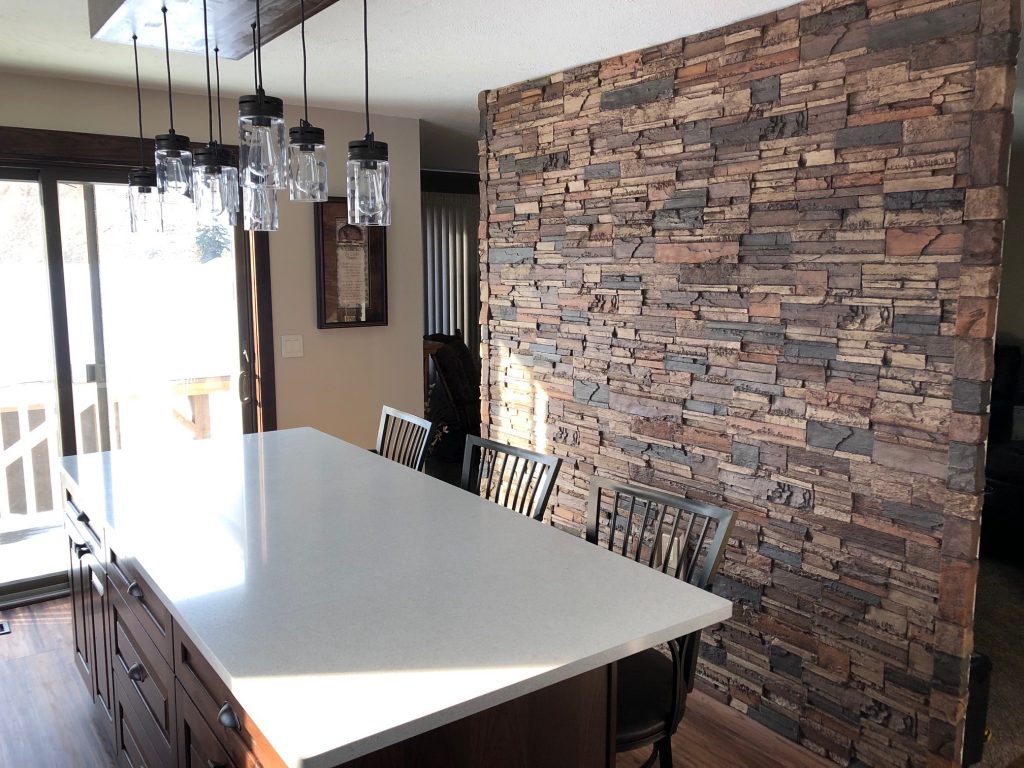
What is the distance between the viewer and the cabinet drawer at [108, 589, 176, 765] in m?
1.82

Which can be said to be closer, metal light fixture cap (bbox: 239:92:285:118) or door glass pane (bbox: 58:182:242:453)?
metal light fixture cap (bbox: 239:92:285:118)

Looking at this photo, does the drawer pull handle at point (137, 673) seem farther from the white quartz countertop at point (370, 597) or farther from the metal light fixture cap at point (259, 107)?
the metal light fixture cap at point (259, 107)

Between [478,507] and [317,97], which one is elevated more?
[317,97]

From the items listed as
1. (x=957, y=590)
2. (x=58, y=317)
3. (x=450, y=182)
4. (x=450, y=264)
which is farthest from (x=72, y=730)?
(x=450, y=182)

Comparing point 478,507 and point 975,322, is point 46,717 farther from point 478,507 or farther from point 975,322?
point 975,322

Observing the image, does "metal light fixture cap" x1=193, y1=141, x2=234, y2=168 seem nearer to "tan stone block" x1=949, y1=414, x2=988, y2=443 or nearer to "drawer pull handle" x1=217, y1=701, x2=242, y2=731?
"drawer pull handle" x1=217, y1=701, x2=242, y2=731

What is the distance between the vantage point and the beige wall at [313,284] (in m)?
3.82

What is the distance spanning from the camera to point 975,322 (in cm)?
218

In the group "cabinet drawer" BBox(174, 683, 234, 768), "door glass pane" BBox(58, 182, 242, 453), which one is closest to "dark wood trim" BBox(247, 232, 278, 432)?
"door glass pane" BBox(58, 182, 242, 453)

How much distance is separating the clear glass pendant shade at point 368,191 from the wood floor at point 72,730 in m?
1.87

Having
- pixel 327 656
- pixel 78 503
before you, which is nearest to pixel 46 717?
pixel 78 503

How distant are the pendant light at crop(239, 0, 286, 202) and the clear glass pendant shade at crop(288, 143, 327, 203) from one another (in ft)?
0.19

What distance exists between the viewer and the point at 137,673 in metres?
2.05

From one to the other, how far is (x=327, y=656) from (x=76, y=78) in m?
3.44
